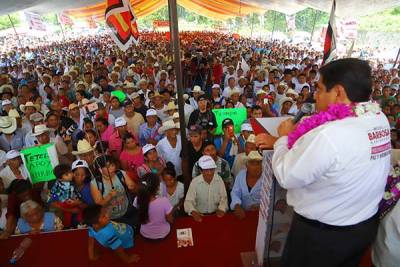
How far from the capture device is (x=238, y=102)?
6.59 m

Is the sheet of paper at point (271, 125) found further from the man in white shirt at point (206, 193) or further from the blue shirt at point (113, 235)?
the blue shirt at point (113, 235)

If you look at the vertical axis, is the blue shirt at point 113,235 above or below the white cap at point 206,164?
below

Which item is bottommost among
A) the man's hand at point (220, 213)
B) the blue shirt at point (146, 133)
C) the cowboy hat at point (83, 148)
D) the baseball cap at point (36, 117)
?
the man's hand at point (220, 213)

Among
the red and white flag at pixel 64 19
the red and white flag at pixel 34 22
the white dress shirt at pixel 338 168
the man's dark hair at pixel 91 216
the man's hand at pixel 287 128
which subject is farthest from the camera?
the red and white flag at pixel 64 19

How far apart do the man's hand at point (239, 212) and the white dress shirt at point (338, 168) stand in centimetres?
181

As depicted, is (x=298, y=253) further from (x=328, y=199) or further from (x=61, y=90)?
(x=61, y=90)

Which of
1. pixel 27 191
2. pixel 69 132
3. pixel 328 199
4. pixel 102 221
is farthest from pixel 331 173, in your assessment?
pixel 69 132

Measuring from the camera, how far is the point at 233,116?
546 cm

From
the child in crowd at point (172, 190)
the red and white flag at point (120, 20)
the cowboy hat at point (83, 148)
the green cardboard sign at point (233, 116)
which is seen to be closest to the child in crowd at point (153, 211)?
the child in crowd at point (172, 190)

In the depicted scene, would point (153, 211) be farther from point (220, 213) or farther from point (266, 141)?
point (266, 141)

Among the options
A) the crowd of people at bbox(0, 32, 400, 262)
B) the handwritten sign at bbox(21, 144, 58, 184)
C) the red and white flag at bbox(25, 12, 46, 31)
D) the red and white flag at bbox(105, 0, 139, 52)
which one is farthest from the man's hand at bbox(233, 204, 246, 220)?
the red and white flag at bbox(25, 12, 46, 31)

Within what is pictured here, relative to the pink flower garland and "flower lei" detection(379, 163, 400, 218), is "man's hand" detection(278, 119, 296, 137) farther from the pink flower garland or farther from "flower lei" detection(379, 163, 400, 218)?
"flower lei" detection(379, 163, 400, 218)

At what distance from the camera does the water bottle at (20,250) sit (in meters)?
2.94

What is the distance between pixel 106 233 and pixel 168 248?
73 centimetres
